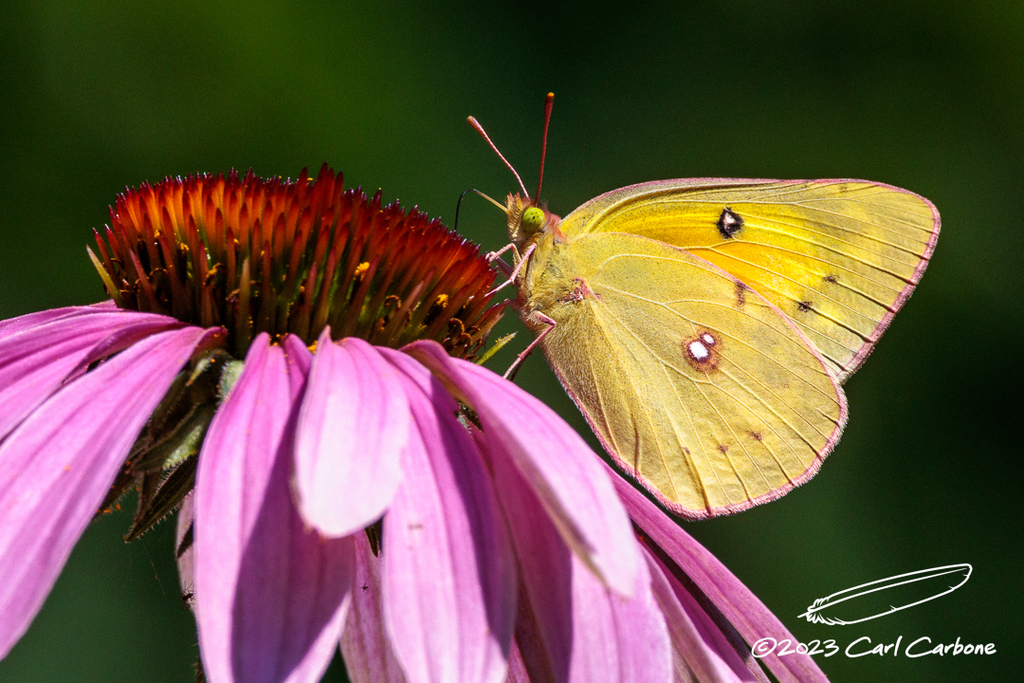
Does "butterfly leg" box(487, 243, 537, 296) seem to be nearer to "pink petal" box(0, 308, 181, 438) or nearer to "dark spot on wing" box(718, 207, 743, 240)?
"dark spot on wing" box(718, 207, 743, 240)

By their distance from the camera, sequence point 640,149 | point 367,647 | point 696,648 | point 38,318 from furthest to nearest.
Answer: point 640,149 → point 367,647 → point 38,318 → point 696,648

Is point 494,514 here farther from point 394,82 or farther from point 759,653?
point 394,82

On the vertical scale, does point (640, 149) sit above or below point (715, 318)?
above

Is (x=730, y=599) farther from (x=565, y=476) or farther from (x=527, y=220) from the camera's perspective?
(x=527, y=220)

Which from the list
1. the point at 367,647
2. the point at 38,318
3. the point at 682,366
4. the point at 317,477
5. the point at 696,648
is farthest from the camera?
the point at 682,366

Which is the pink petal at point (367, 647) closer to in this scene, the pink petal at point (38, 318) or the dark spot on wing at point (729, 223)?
the pink petal at point (38, 318)

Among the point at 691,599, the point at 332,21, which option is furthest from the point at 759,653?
the point at 332,21

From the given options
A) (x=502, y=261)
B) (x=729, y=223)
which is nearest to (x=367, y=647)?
(x=502, y=261)

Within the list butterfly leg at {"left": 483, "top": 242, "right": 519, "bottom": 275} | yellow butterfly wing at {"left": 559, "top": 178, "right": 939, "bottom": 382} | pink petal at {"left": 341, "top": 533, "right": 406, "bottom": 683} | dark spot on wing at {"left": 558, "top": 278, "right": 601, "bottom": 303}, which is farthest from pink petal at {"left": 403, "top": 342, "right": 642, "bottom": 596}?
yellow butterfly wing at {"left": 559, "top": 178, "right": 939, "bottom": 382}
